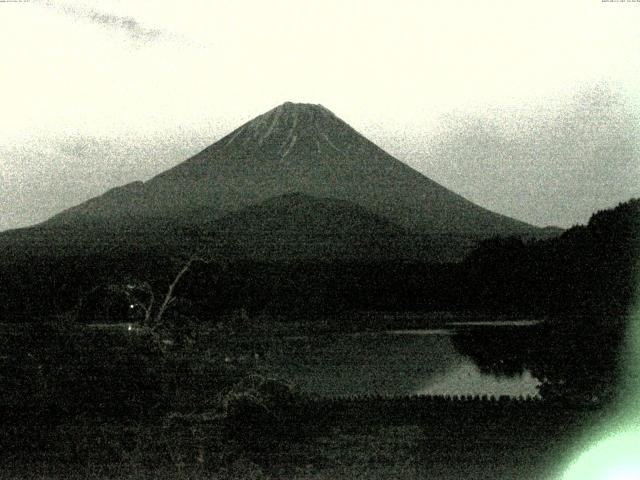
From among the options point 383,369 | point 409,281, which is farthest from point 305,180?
point 383,369

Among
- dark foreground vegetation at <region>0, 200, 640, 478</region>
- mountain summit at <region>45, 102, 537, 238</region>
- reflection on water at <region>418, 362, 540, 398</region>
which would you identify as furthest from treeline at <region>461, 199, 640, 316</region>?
mountain summit at <region>45, 102, 537, 238</region>

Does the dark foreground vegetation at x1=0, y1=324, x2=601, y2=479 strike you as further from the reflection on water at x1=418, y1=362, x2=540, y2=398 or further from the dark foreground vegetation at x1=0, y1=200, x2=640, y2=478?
the reflection on water at x1=418, y1=362, x2=540, y2=398

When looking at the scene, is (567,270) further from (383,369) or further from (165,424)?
(165,424)

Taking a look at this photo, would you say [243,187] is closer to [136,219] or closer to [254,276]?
[136,219]

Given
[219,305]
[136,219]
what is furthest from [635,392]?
[136,219]

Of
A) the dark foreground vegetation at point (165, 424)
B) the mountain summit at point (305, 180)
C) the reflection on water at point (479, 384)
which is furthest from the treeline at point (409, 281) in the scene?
the mountain summit at point (305, 180)
